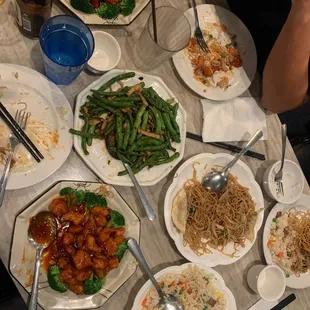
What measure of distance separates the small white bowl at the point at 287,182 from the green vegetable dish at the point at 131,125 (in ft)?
1.80

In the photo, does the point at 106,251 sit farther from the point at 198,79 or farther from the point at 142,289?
the point at 198,79

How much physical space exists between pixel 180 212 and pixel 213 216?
0.68ft

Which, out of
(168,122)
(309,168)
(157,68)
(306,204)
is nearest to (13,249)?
(168,122)

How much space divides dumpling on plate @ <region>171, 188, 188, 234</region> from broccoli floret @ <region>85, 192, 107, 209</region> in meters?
0.36

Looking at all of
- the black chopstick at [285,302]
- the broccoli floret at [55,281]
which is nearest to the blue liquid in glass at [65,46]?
the broccoli floret at [55,281]

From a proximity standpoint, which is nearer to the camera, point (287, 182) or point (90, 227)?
point (90, 227)

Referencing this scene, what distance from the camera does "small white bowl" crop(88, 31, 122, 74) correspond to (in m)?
2.19

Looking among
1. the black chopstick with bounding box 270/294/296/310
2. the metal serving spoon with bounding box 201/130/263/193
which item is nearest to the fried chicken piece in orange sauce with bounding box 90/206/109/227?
the metal serving spoon with bounding box 201/130/263/193

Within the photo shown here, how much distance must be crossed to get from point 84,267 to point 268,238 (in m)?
1.00

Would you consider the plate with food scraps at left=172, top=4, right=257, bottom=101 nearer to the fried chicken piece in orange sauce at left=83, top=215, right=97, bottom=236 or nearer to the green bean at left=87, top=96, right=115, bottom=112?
the green bean at left=87, top=96, right=115, bottom=112

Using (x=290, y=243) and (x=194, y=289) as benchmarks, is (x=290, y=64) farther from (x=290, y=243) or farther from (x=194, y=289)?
(x=194, y=289)

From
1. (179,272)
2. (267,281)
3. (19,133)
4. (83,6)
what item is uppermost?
(83,6)

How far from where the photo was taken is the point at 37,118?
6.73 ft

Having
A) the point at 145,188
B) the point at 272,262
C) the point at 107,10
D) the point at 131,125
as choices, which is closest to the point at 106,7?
A: the point at 107,10
